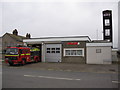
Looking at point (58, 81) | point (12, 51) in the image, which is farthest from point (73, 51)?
point (58, 81)

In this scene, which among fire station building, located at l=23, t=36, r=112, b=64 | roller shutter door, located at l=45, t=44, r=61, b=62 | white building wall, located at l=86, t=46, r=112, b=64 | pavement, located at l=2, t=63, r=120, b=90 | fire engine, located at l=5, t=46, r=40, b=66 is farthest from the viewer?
roller shutter door, located at l=45, t=44, r=61, b=62

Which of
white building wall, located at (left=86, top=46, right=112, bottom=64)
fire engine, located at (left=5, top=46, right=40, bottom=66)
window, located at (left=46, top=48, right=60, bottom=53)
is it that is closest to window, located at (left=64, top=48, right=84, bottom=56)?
white building wall, located at (left=86, top=46, right=112, bottom=64)

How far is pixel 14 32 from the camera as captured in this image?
47.6m

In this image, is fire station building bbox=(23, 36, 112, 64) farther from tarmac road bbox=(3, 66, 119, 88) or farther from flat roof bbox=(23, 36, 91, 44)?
tarmac road bbox=(3, 66, 119, 88)

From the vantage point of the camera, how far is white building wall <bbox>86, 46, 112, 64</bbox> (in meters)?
19.1

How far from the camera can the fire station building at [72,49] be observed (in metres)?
19.3

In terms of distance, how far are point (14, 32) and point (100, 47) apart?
3677cm

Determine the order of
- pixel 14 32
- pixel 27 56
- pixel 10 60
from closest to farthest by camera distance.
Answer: pixel 10 60, pixel 27 56, pixel 14 32

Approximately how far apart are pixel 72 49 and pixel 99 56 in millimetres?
4494

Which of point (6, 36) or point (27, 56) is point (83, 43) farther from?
point (6, 36)

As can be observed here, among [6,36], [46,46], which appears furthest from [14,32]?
[46,46]

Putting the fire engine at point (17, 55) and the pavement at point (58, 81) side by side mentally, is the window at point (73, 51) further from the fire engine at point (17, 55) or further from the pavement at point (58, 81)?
the pavement at point (58, 81)

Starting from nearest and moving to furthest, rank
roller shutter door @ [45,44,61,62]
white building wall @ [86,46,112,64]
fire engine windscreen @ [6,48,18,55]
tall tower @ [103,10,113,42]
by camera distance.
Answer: fire engine windscreen @ [6,48,18,55]
white building wall @ [86,46,112,64]
roller shutter door @ [45,44,61,62]
tall tower @ [103,10,113,42]

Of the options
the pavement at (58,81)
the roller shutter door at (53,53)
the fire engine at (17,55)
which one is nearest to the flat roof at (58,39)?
the roller shutter door at (53,53)
